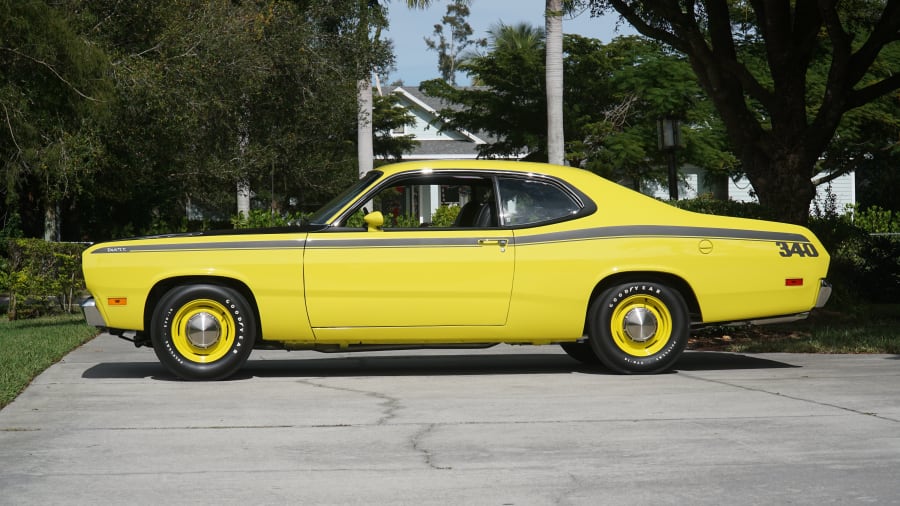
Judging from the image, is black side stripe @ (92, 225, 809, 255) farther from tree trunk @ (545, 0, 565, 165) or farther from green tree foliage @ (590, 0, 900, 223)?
tree trunk @ (545, 0, 565, 165)

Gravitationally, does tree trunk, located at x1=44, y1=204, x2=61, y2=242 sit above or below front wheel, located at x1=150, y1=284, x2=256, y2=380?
above

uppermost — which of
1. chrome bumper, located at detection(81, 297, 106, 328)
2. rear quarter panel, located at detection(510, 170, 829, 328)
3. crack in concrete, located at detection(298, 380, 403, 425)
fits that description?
rear quarter panel, located at detection(510, 170, 829, 328)

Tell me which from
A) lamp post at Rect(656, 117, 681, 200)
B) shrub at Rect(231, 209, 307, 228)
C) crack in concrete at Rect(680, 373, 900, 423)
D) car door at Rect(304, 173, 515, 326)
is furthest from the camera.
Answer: shrub at Rect(231, 209, 307, 228)

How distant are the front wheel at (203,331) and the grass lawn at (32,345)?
1154mm

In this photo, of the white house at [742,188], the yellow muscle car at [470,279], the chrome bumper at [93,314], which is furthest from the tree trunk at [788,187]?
the white house at [742,188]

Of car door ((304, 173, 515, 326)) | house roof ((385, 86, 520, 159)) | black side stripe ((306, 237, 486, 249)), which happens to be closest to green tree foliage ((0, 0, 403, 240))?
black side stripe ((306, 237, 486, 249))

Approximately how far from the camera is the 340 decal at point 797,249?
9602mm

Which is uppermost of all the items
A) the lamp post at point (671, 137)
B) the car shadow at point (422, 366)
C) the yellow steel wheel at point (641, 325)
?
the lamp post at point (671, 137)

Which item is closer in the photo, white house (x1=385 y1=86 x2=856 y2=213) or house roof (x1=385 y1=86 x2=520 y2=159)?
white house (x1=385 y1=86 x2=856 y2=213)

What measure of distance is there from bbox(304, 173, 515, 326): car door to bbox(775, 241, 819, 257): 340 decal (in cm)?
219

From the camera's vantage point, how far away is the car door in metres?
9.24

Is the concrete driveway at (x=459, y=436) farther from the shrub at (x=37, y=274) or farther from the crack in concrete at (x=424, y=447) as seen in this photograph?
the shrub at (x=37, y=274)

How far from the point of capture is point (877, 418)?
7.41m

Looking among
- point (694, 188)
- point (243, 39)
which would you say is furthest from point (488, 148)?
point (243, 39)
